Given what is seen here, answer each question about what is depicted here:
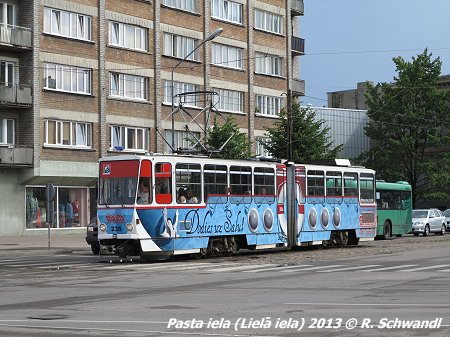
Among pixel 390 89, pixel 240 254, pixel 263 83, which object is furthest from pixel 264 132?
pixel 240 254

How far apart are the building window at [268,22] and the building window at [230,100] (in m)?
5.66

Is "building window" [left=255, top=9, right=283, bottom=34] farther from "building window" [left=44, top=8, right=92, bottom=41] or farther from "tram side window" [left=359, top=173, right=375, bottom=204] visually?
"tram side window" [left=359, top=173, right=375, bottom=204]

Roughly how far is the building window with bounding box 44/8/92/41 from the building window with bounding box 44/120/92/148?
492cm

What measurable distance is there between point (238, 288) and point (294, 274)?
3919mm

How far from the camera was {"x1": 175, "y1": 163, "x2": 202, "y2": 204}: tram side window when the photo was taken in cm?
2705

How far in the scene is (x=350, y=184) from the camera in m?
36.2

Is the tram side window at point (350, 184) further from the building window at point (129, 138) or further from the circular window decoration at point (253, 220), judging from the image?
the building window at point (129, 138)

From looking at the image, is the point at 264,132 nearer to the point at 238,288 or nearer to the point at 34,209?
the point at 34,209

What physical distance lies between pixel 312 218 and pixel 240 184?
468 cm

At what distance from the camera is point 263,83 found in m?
63.8

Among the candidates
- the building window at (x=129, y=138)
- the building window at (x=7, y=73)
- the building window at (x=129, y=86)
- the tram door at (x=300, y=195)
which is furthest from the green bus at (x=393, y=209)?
the building window at (x=7, y=73)

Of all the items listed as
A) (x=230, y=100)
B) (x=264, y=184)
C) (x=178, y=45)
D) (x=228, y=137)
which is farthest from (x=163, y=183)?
(x=230, y=100)

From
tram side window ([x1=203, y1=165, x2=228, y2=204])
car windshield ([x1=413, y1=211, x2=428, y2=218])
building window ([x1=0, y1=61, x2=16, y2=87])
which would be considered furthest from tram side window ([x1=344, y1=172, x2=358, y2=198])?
building window ([x1=0, y1=61, x2=16, y2=87])

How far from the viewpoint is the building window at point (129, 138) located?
52.3 m
